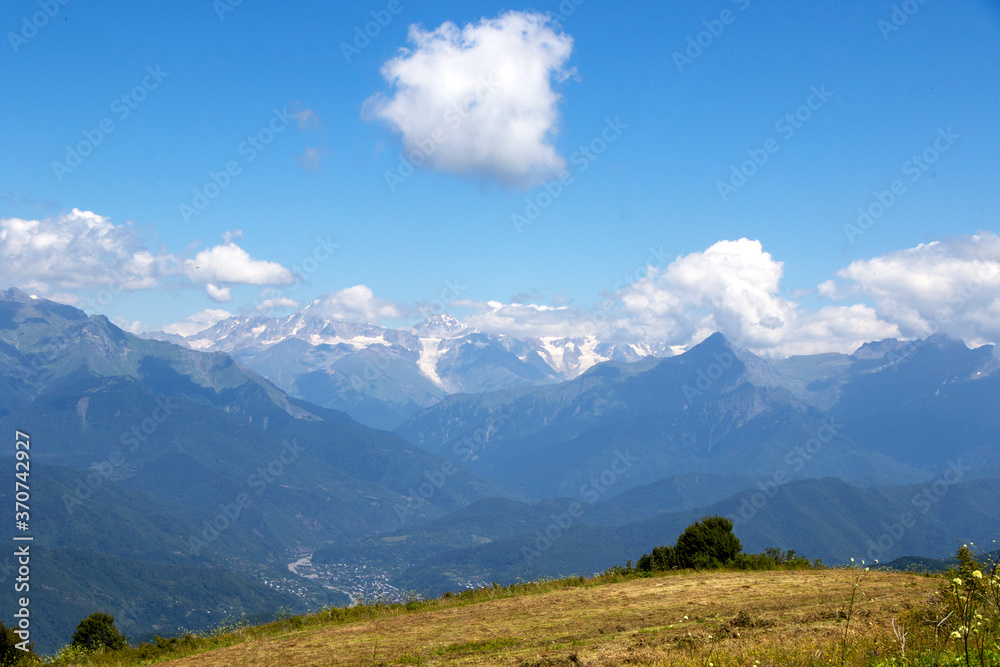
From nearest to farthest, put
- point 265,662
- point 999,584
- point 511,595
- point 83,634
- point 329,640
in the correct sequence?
point 999,584 → point 265,662 → point 329,640 → point 511,595 → point 83,634

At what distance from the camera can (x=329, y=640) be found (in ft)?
80.5

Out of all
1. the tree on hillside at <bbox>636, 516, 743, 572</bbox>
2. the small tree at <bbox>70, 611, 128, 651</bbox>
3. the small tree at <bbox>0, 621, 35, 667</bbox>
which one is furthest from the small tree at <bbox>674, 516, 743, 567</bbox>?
the small tree at <bbox>70, 611, 128, 651</bbox>

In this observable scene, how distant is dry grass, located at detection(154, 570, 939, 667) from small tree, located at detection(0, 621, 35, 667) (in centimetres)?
1006

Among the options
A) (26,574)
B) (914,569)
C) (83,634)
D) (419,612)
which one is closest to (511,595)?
(419,612)

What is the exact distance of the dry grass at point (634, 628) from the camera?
54.1 ft

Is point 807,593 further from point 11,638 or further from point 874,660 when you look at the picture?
point 11,638

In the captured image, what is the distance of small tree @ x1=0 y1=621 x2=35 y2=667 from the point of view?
27.6 metres

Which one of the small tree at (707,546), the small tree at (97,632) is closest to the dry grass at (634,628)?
the small tree at (707,546)

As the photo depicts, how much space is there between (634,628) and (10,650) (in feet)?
92.1

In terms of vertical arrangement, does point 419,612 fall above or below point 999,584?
below

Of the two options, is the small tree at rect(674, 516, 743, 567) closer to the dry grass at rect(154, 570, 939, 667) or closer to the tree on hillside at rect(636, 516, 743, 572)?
the tree on hillside at rect(636, 516, 743, 572)

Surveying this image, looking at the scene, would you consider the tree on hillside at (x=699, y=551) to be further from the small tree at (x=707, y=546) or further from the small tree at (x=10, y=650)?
the small tree at (x=10, y=650)

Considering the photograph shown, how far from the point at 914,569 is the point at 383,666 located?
90.7ft

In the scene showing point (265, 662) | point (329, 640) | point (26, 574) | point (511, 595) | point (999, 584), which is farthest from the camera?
point (26, 574)
